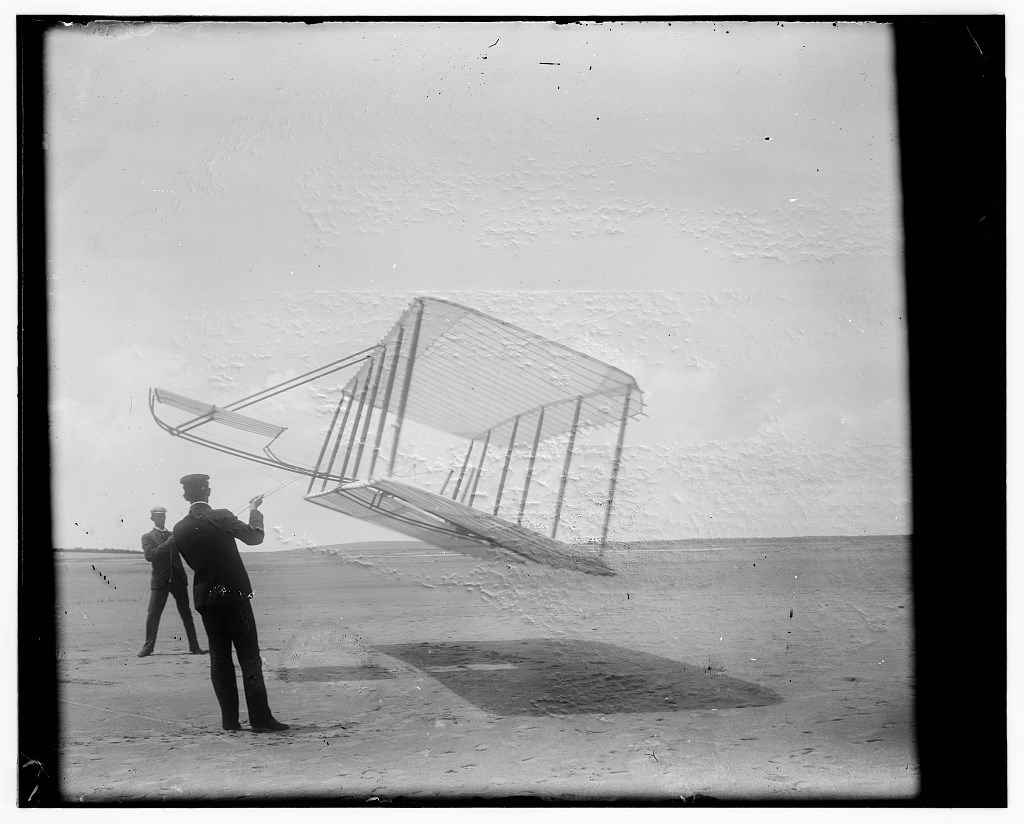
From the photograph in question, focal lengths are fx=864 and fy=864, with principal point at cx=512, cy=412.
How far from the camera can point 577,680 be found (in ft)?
12.5

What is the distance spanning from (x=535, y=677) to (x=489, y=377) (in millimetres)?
1356

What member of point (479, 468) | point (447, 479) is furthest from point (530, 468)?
point (447, 479)

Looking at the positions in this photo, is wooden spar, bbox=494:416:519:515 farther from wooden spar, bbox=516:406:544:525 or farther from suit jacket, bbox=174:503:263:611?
suit jacket, bbox=174:503:263:611

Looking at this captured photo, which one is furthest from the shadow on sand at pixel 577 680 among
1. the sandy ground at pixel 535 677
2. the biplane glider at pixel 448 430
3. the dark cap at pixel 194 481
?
the dark cap at pixel 194 481

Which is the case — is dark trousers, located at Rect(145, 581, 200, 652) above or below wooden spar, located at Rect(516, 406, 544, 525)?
below

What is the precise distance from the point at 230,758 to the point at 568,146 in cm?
299

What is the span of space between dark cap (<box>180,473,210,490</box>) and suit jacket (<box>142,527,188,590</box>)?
0.73ft

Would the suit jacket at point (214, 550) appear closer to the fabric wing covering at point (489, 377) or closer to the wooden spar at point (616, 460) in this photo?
the fabric wing covering at point (489, 377)

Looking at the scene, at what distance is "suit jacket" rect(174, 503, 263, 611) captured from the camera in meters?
3.65

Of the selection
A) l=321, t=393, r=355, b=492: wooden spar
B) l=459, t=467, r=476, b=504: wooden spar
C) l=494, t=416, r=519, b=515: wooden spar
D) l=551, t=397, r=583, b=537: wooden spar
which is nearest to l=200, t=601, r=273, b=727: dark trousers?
l=321, t=393, r=355, b=492: wooden spar

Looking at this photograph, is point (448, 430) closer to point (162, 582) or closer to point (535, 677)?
point (535, 677)

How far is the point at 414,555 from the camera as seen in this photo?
12.6ft

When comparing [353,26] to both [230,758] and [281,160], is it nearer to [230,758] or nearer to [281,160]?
[281,160]

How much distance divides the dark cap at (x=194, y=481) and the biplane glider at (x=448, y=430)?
15cm
